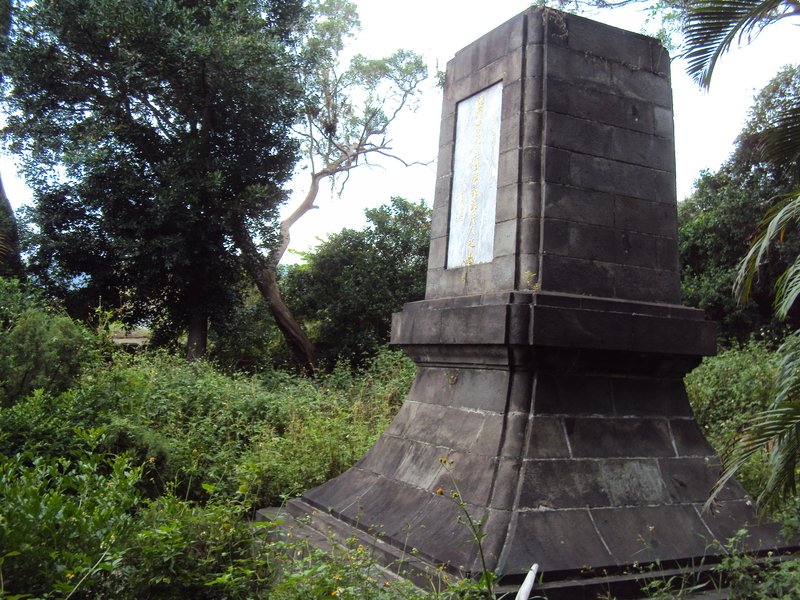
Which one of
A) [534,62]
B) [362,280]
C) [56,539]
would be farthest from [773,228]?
[362,280]

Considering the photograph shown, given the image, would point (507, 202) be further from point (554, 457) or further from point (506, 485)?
point (506, 485)

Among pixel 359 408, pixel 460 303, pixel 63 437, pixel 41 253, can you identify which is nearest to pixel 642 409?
pixel 460 303

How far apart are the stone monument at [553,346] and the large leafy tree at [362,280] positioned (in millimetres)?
9094

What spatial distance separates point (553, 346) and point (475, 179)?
122cm

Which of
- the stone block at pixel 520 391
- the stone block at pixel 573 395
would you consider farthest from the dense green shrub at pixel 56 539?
the stone block at pixel 573 395

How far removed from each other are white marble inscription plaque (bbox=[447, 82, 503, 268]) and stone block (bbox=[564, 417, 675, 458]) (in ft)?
3.37

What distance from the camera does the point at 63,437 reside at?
14.8ft

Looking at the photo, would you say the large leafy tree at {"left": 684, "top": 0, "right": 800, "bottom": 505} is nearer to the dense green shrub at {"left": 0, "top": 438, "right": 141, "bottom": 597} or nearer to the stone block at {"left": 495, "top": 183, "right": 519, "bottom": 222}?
the stone block at {"left": 495, "top": 183, "right": 519, "bottom": 222}

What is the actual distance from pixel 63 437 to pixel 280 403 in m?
2.71

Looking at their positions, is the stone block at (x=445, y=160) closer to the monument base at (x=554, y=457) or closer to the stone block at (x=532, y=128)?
the stone block at (x=532, y=128)

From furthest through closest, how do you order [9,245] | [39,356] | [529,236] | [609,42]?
[9,245] < [39,356] < [609,42] < [529,236]

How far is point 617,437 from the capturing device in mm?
3564

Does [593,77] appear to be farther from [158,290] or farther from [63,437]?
[158,290]

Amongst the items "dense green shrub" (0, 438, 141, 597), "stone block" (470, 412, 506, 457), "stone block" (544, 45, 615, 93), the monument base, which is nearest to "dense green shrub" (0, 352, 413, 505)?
"dense green shrub" (0, 438, 141, 597)
